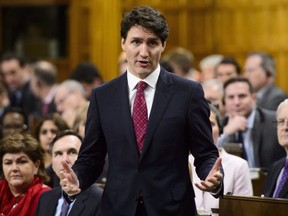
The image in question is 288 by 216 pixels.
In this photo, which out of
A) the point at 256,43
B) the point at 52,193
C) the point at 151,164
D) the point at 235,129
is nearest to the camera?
the point at 151,164

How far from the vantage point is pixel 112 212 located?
162 inches

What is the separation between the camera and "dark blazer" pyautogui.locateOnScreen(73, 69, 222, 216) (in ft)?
13.2

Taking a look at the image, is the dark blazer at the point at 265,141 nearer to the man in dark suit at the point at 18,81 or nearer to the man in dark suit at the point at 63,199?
the man in dark suit at the point at 63,199

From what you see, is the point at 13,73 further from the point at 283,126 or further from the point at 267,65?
the point at 283,126

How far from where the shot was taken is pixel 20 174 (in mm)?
5871

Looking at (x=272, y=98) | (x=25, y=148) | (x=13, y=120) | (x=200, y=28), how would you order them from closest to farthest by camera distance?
(x=25, y=148) < (x=13, y=120) < (x=272, y=98) < (x=200, y=28)

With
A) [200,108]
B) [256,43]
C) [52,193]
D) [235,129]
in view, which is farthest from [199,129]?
[256,43]

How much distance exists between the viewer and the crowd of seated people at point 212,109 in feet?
19.6

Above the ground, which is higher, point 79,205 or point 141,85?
point 141,85

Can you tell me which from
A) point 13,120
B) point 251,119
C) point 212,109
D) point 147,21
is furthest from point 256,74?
point 147,21

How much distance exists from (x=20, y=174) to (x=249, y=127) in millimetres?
2391

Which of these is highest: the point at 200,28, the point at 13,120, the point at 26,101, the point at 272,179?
the point at 200,28

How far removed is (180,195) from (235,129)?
11.2ft

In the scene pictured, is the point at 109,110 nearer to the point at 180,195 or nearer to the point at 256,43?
the point at 180,195
